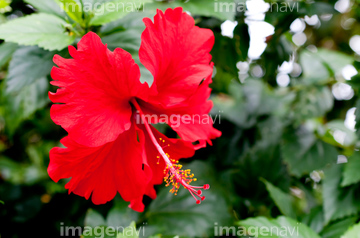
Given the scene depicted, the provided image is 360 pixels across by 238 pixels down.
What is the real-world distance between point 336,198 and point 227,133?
2.15 feet

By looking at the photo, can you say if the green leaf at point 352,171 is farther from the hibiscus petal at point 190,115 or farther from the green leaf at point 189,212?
the hibiscus petal at point 190,115

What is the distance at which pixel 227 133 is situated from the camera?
168cm

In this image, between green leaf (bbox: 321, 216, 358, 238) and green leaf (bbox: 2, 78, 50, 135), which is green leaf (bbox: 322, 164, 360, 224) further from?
green leaf (bbox: 2, 78, 50, 135)

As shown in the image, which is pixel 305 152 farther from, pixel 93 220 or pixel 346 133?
pixel 93 220

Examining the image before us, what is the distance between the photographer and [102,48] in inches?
27.4

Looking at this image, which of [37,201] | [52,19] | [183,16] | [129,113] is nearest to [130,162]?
[129,113]

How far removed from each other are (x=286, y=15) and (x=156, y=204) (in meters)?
0.88

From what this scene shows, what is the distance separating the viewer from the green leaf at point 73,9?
2.75 ft

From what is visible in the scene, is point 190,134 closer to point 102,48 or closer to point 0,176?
point 102,48

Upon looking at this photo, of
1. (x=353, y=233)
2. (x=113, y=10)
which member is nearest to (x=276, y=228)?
(x=353, y=233)

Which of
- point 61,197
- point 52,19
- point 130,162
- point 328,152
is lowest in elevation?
point 61,197

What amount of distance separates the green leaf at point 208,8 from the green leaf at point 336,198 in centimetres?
73

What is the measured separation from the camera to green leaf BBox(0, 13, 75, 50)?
82cm

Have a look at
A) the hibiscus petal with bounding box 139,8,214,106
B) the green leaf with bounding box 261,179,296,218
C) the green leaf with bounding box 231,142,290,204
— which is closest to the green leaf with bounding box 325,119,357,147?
the green leaf with bounding box 231,142,290,204
